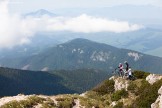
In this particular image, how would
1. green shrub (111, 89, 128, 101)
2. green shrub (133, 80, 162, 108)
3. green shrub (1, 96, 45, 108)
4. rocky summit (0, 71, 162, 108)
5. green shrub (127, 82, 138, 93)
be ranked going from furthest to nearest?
green shrub (127, 82, 138, 93), green shrub (111, 89, 128, 101), green shrub (133, 80, 162, 108), rocky summit (0, 71, 162, 108), green shrub (1, 96, 45, 108)

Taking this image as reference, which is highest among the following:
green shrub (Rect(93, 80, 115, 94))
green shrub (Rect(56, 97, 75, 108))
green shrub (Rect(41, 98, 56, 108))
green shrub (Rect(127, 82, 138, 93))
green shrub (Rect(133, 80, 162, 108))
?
green shrub (Rect(41, 98, 56, 108))

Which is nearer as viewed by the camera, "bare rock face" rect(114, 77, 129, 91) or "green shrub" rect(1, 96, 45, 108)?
"green shrub" rect(1, 96, 45, 108)

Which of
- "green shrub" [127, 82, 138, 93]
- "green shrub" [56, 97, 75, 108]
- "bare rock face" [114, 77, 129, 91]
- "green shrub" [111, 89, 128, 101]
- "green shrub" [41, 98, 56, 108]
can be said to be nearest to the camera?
"green shrub" [41, 98, 56, 108]

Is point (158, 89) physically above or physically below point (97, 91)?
above

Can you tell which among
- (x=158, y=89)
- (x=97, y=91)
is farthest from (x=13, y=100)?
(x=97, y=91)

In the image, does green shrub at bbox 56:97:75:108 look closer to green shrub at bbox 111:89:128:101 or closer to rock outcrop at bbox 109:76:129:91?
green shrub at bbox 111:89:128:101

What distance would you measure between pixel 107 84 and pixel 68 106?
2568 cm

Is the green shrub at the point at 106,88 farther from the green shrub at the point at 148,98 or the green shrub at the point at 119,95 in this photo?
the green shrub at the point at 148,98

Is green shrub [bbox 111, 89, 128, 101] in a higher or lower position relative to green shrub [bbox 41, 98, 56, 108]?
lower

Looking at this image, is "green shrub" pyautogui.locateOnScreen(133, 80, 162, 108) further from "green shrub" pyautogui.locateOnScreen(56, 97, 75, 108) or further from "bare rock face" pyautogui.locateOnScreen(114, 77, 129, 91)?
"bare rock face" pyautogui.locateOnScreen(114, 77, 129, 91)

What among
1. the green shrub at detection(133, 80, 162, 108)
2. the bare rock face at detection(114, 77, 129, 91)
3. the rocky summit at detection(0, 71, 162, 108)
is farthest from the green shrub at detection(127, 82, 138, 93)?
the green shrub at detection(133, 80, 162, 108)

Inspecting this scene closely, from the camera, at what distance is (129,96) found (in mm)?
56938

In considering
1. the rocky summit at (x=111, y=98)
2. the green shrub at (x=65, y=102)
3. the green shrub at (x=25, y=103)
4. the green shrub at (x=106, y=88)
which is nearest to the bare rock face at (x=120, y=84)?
the rocky summit at (x=111, y=98)

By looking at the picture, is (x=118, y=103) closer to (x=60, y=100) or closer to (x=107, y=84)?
(x=60, y=100)
